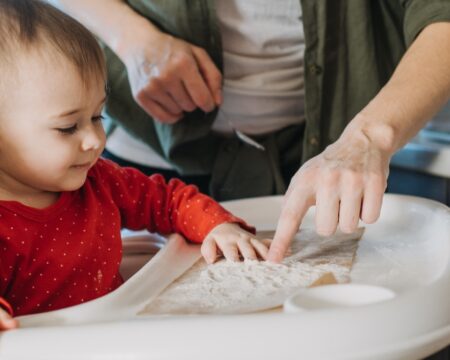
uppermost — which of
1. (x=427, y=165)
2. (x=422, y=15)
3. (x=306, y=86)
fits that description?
(x=422, y=15)

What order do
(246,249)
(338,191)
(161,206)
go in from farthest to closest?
(161,206) → (246,249) → (338,191)

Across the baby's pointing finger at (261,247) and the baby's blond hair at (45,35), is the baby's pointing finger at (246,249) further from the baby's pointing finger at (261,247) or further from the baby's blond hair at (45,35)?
the baby's blond hair at (45,35)

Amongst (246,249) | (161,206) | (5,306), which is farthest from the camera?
(161,206)

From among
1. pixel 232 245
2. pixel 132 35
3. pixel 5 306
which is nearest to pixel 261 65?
pixel 132 35

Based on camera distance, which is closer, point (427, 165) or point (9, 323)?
point (9, 323)

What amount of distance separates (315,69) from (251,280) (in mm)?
501

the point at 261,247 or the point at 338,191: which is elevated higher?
the point at 338,191

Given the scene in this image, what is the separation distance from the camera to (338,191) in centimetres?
75

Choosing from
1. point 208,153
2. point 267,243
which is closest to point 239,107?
point 208,153

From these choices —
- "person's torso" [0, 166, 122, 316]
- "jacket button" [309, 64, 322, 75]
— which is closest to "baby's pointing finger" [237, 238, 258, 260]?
"person's torso" [0, 166, 122, 316]

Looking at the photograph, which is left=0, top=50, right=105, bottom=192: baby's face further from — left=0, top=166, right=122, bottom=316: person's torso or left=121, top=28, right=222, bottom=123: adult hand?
left=121, top=28, right=222, bottom=123: adult hand

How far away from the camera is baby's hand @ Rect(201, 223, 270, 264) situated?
0.85 m

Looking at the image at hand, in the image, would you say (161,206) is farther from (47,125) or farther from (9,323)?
(9,323)

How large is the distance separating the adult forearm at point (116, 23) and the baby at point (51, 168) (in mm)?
304
